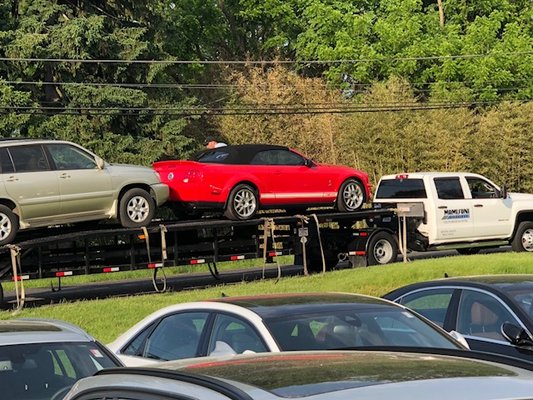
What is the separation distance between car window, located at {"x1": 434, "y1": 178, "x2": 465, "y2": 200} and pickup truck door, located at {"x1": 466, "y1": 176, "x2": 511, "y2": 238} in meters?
0.42

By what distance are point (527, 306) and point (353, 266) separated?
50.5 ft

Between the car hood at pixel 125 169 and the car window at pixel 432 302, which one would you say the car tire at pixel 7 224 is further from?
the car window at pixel 432 302

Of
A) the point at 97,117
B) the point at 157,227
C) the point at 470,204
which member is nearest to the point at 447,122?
the point at 97,117

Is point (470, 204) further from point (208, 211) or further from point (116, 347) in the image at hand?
point (116, 347)

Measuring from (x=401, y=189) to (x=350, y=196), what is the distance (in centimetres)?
239

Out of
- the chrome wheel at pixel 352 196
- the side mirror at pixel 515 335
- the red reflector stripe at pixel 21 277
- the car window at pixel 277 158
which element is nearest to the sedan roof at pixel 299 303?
the side mirror at pixel 515 335

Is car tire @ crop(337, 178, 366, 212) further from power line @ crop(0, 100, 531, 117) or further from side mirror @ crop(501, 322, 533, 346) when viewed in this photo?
power line @ crop(0, 100, 531, 117)

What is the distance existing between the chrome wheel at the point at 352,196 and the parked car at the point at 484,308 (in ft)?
43.4

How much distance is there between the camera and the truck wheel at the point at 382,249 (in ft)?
78.1

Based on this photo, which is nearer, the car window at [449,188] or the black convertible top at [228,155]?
the black convertible top at [228,155]

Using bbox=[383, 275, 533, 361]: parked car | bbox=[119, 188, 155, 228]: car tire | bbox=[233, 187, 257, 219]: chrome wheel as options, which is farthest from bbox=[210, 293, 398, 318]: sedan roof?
bbox=[233, 187, 257, 219]: chrome wheel

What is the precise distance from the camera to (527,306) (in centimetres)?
865

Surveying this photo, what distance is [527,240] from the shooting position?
1038 inches

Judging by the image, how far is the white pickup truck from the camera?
953 inches
